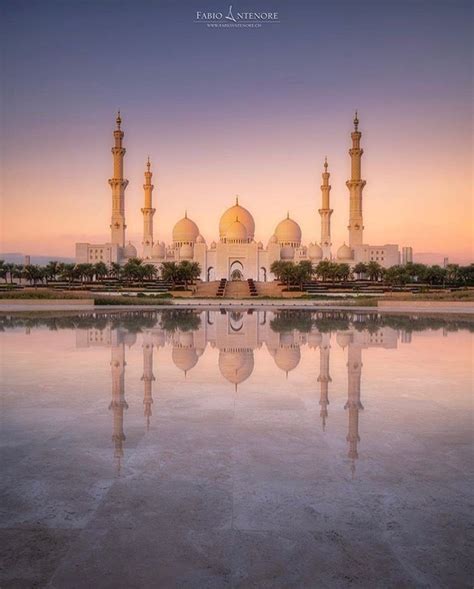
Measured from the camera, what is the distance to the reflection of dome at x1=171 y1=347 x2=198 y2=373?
8313 millimetres

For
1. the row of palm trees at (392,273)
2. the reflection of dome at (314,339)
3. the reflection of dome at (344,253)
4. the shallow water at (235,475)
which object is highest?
the reflection of dome at (344,253)

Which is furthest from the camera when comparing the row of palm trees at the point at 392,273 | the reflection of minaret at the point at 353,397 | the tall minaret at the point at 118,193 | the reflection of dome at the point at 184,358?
the tall minaret at the point at 118,193

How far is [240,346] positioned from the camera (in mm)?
10797

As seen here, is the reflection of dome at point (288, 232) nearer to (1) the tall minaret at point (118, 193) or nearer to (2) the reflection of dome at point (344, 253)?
(2) the reflection of dome at point (344, 253)

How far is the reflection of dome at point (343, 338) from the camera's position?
36.9 feet

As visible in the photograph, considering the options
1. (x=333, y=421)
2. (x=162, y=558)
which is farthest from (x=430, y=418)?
(x=162, y=558)

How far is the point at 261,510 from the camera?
11.1ft

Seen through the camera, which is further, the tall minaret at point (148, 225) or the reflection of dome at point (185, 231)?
the reflection of dome at point (185, 231)

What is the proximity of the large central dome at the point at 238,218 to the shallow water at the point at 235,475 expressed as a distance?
172 ft

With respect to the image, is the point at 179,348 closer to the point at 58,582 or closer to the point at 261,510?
the point at 261,510

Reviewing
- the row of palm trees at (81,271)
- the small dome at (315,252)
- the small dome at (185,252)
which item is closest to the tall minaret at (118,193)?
the small dome at (185,252)

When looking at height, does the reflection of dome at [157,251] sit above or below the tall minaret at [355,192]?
below

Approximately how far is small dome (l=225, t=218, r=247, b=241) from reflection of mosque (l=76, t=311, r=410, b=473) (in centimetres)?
4098

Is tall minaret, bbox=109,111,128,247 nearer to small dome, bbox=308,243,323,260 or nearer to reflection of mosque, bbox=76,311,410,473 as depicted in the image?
small dome, bbox=308,243,323,260
